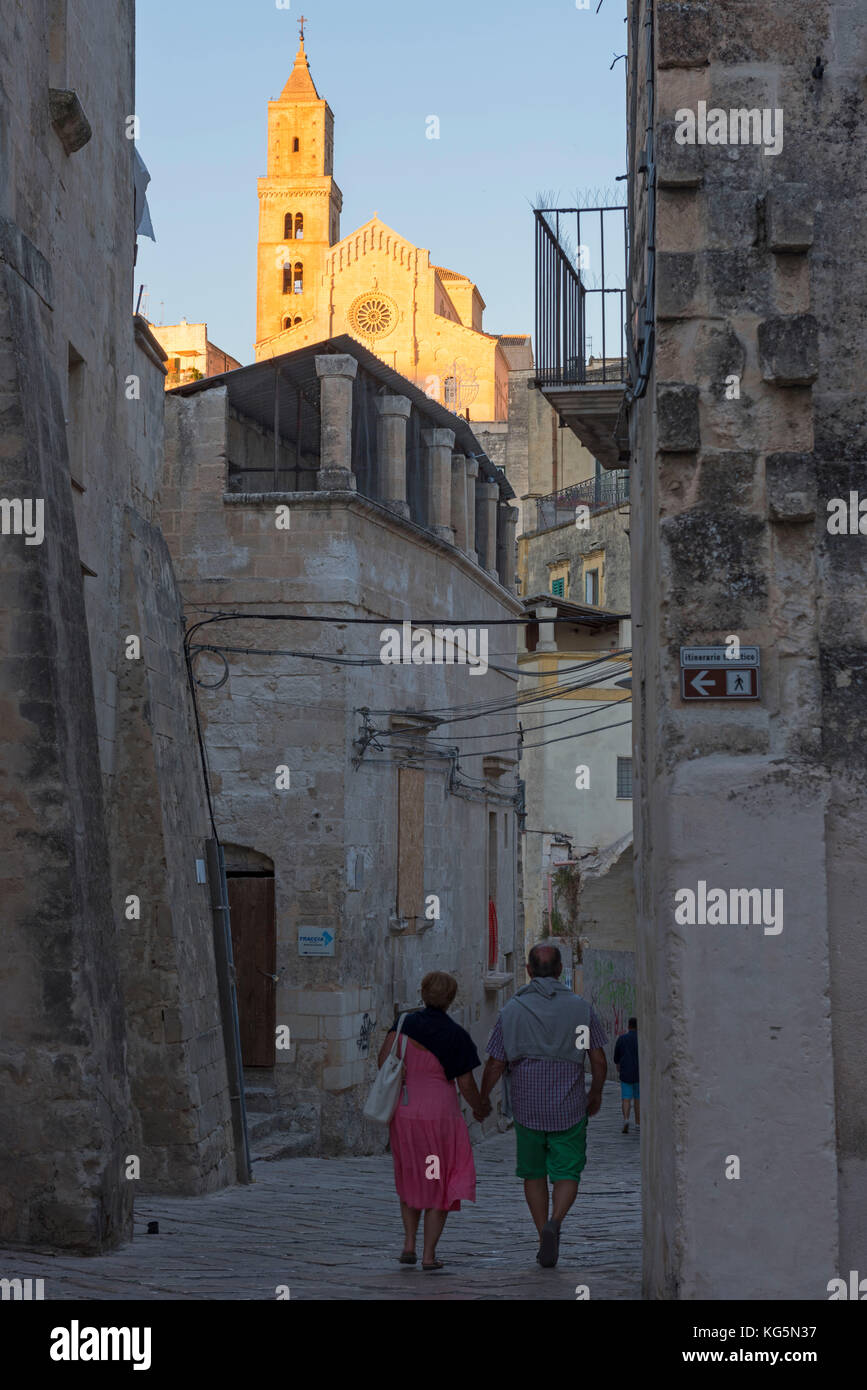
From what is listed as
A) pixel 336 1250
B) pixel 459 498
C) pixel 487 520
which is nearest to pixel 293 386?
pixel 459 498

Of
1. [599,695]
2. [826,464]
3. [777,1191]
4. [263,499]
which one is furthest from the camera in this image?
[599,695]

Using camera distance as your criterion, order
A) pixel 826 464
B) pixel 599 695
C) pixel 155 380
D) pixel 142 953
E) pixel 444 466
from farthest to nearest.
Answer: pixel 599 695
pixel 444 466
pixel 155 380
pixel 142 953
pixel 826 464

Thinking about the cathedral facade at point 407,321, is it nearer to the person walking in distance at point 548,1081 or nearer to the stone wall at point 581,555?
the stone wall at point 581,555

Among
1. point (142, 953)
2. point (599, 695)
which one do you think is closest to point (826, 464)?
point (142, 953)

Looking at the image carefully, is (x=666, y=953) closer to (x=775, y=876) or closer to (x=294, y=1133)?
(x=775, y=876)

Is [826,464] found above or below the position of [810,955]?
above

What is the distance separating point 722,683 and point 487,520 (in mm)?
17170

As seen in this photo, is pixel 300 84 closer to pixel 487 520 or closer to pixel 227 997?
pixel 487 520

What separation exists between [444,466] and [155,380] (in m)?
5.73

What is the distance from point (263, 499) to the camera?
1633 centimetres

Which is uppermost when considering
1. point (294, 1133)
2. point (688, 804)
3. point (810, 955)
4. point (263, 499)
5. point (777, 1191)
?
point (263, 499)

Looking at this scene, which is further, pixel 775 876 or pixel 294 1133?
pixel 294 1133

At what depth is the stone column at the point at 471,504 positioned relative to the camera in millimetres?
20828

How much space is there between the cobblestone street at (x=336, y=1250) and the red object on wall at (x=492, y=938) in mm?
8971
